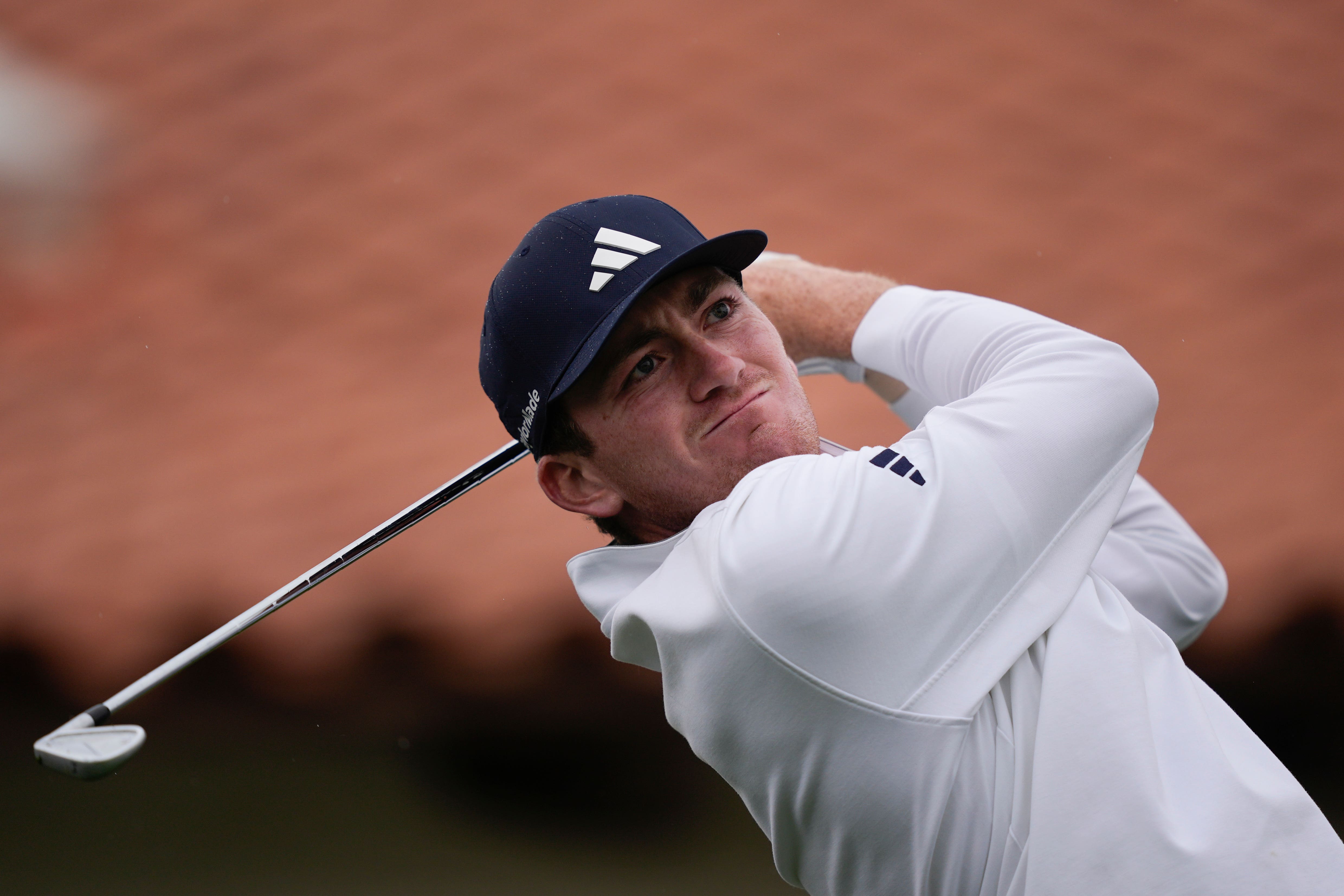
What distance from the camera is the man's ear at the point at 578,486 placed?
956 millimetres

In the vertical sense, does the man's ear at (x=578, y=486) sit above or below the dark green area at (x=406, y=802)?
above

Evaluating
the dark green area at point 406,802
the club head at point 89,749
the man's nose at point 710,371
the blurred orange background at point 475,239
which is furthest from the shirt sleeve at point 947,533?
the dark green area at point 406,802

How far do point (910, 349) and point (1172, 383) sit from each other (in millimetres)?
1462

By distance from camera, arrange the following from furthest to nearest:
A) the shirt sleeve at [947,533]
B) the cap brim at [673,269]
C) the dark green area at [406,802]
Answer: the dark green area at [406,802] → the cap brim at [673,269] → the shirt sleeve at [947,533]

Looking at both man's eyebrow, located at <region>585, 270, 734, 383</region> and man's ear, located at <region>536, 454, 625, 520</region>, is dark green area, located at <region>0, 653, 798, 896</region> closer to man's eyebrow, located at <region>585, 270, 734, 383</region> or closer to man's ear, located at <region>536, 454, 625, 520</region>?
man's ear, located at <region>536, 454, 625, 520</region>

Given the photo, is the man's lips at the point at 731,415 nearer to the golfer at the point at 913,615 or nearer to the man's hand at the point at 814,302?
the golfer at the point at 913,615

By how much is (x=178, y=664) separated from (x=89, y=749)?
0.12 metres

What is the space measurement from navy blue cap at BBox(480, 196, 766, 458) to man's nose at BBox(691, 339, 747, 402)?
0.07m

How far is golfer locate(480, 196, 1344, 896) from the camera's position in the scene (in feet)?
2.32

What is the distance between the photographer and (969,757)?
0.75 meters

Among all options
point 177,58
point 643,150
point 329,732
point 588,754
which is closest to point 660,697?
point 588,754

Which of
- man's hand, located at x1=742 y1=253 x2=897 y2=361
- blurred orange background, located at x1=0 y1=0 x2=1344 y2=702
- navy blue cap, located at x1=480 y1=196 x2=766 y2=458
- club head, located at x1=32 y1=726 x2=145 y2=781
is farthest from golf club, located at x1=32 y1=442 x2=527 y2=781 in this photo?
blurred orange background, located at x1=0 y1=0 x2=1344 y2=702

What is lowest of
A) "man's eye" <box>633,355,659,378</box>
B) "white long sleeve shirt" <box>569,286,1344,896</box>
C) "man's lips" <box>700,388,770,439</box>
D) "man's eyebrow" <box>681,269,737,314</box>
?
"white long sleeve shirt" <box>569,286,1344,896</box>

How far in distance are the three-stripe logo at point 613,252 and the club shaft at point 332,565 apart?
0.24 m
